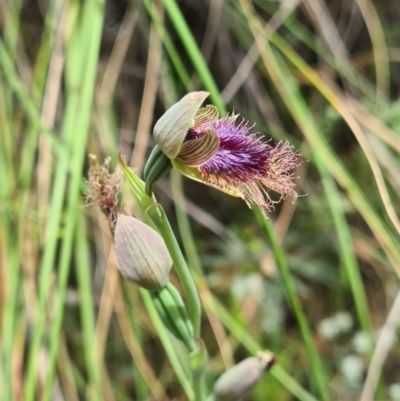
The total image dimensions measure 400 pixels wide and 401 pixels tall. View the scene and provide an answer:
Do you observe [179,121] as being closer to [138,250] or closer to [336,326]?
[138,250]

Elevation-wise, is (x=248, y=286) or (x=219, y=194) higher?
(x=219, y=194)

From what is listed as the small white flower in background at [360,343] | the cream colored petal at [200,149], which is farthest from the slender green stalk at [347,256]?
the cream colored petal at [200,149]

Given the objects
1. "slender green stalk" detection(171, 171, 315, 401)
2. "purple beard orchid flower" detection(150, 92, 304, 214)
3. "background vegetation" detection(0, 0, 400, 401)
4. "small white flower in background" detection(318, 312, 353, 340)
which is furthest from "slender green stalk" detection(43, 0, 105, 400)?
"small white flower in background" detection(318, 312, 353, 340)

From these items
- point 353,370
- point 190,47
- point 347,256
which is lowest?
point 353,370

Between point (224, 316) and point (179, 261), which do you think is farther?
point (224, 316)

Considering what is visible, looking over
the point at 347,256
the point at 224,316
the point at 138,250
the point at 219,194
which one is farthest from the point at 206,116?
the point at 219,194

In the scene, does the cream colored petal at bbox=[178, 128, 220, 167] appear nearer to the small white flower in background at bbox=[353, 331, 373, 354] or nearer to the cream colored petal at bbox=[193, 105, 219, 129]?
the cream colored petal at bbox=[193, 105, 219, 129]

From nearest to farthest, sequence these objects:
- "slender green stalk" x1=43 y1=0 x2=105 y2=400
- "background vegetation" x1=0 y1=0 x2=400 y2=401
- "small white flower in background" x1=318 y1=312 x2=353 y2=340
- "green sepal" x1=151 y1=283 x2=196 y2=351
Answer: "green sepal" x1=151 y1=283 x2=196 y2=351, "slender green stalk" x1=43 y1=0 x2=105 y2=400, "background vegetation" x1=0 y1=0 x2=400 y2=401, "small white flower in background" x1=318 y1=312 x2=353 y2=340
